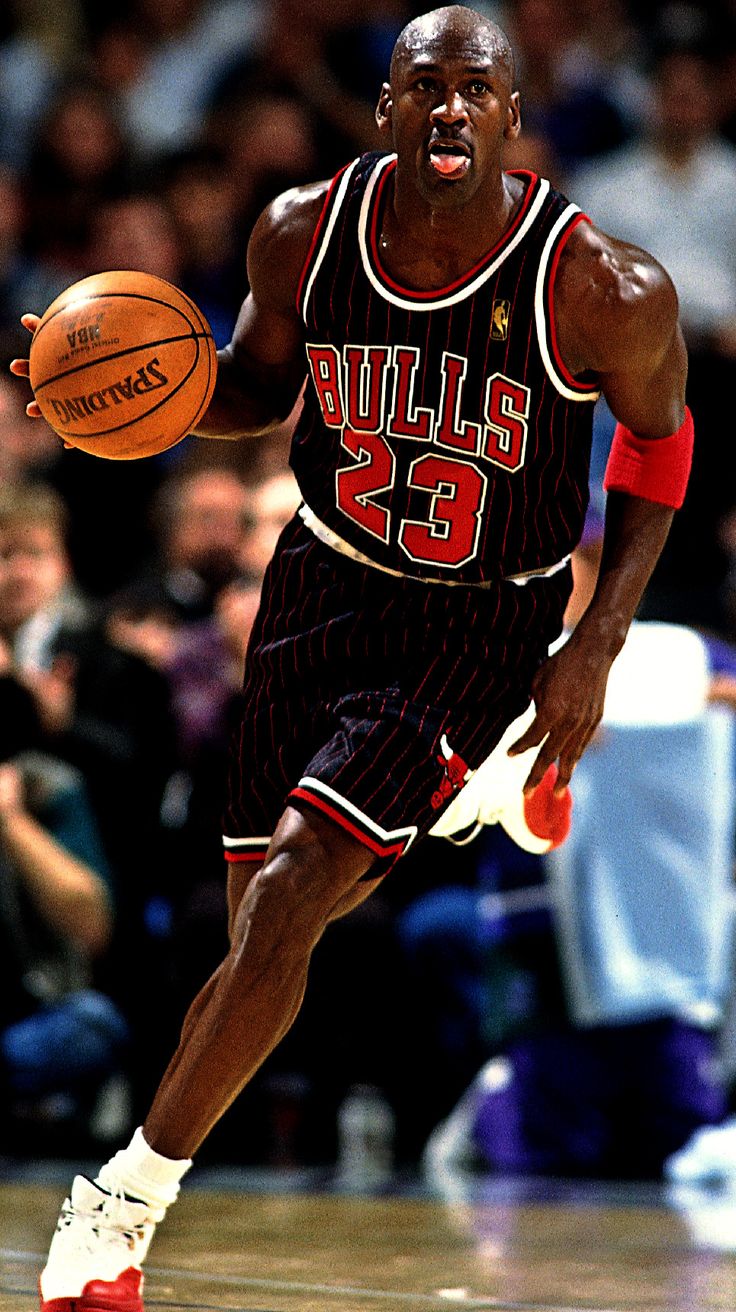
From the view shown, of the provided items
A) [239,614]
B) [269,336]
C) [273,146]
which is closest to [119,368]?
[269,336]

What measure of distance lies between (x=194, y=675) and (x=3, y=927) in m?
0.98

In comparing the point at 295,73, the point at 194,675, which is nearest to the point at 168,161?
the point at 295,73

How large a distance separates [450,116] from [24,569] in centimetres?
364

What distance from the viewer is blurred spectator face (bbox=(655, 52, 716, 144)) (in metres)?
8.00

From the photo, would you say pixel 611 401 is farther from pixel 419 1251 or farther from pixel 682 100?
pixel 682 100

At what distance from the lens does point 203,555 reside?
7109mm

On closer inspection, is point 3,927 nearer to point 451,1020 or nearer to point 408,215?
point 451,1020

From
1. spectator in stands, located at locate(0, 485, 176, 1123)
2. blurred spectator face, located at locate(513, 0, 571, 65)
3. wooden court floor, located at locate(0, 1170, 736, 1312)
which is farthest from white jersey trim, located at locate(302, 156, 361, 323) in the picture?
blurred spectator face, located at locate(513, 0, 571, 65)

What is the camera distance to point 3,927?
19.7 feet

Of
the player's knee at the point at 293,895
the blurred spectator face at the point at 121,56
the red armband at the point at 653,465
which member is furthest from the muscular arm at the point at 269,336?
the blurred spectator face at the point at 121,56

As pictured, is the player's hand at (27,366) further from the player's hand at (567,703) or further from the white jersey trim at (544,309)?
the player's hand at (567,703)

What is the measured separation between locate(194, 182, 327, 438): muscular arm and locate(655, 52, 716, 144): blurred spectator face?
478cm

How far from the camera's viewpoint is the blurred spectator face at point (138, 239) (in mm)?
8344

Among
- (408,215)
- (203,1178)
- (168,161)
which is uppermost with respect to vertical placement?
(168,161)
